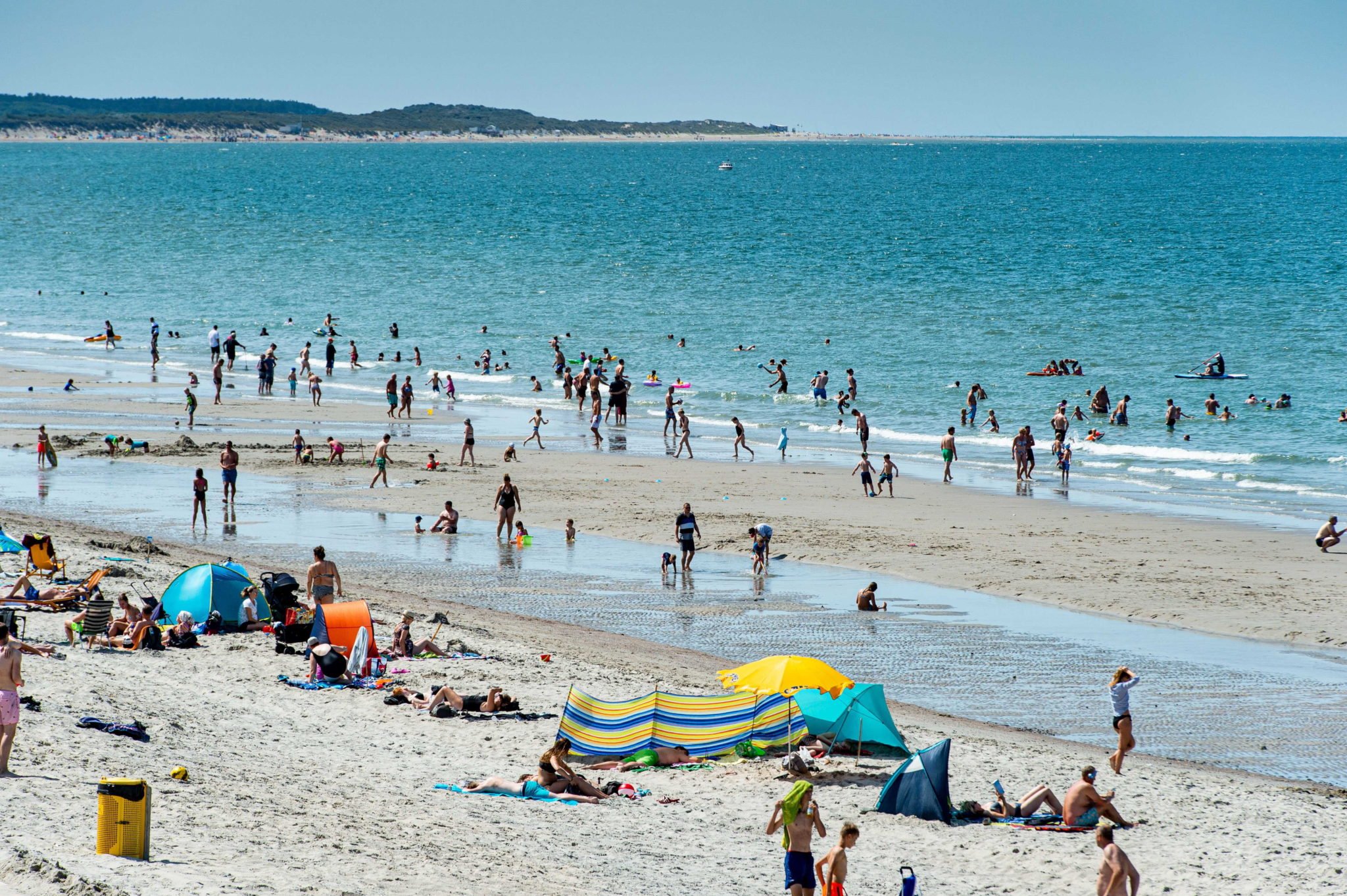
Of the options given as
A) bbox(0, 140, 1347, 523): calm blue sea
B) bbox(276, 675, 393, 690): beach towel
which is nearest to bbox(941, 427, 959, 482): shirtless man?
bbox(0, 140, 1347, 523): calm blue sea

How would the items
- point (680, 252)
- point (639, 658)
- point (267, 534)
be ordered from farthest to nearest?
point (680, 252) < point (267, 534) < point (639, 658)

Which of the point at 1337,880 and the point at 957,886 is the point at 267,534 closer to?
the point at 957,886

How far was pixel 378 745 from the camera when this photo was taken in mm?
12727

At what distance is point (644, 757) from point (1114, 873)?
16.0ft

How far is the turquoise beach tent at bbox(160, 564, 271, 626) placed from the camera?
16203mm

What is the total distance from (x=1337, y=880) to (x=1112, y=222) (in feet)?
287

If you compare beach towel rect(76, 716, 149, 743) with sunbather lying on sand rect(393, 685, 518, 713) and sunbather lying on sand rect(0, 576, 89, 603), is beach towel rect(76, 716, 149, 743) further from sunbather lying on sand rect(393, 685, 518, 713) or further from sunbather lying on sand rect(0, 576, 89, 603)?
sunbather lying on sand rect(0, 576, 89, 603)

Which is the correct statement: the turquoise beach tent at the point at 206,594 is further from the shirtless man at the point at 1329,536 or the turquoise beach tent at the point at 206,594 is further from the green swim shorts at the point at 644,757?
the shirtless man at the point at 1329,536

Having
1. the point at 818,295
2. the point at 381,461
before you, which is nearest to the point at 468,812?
the point at 381,461

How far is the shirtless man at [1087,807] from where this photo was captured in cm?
1112

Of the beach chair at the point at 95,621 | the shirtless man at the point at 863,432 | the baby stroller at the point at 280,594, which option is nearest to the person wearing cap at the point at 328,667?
the baby stroller at the point at 280,594

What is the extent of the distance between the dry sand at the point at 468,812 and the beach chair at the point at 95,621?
494 mm

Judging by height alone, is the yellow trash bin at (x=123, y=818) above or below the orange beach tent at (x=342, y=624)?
above

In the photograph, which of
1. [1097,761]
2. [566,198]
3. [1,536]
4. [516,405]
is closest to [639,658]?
[1097,761]
